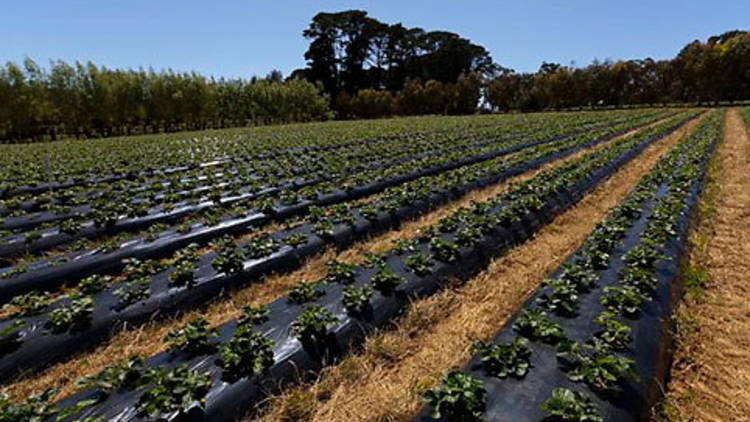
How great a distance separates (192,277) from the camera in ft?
16.6

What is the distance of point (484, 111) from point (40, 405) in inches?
3098

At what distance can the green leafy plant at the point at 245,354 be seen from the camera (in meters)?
3.20

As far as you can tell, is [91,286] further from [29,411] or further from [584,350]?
[584,350]

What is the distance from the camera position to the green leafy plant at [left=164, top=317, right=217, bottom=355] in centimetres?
349

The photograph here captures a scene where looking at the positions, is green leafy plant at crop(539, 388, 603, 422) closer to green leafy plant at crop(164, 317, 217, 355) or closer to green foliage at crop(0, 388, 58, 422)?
green leafy plant at crop(164, 317, 217, 355)

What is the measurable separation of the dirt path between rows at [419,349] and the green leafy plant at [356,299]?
1.12ft

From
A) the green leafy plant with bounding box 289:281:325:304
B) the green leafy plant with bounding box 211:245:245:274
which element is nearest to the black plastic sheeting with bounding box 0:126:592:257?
the green leafy plant with bounding box 211:245:245:274

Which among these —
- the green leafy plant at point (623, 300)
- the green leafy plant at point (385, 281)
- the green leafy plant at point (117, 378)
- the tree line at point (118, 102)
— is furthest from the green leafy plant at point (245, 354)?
the tree line at point (118, 102)

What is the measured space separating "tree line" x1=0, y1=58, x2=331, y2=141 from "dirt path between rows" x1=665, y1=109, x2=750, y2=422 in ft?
181

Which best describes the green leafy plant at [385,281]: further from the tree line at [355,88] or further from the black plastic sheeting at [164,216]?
the tree line at [355,88]

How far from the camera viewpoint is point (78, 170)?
47.1 ft

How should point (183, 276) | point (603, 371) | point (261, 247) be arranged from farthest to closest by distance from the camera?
point (261, 247) < point (183, 276) < point (603, 371)

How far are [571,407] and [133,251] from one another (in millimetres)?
6396

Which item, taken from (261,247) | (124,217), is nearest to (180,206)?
(124,217)
